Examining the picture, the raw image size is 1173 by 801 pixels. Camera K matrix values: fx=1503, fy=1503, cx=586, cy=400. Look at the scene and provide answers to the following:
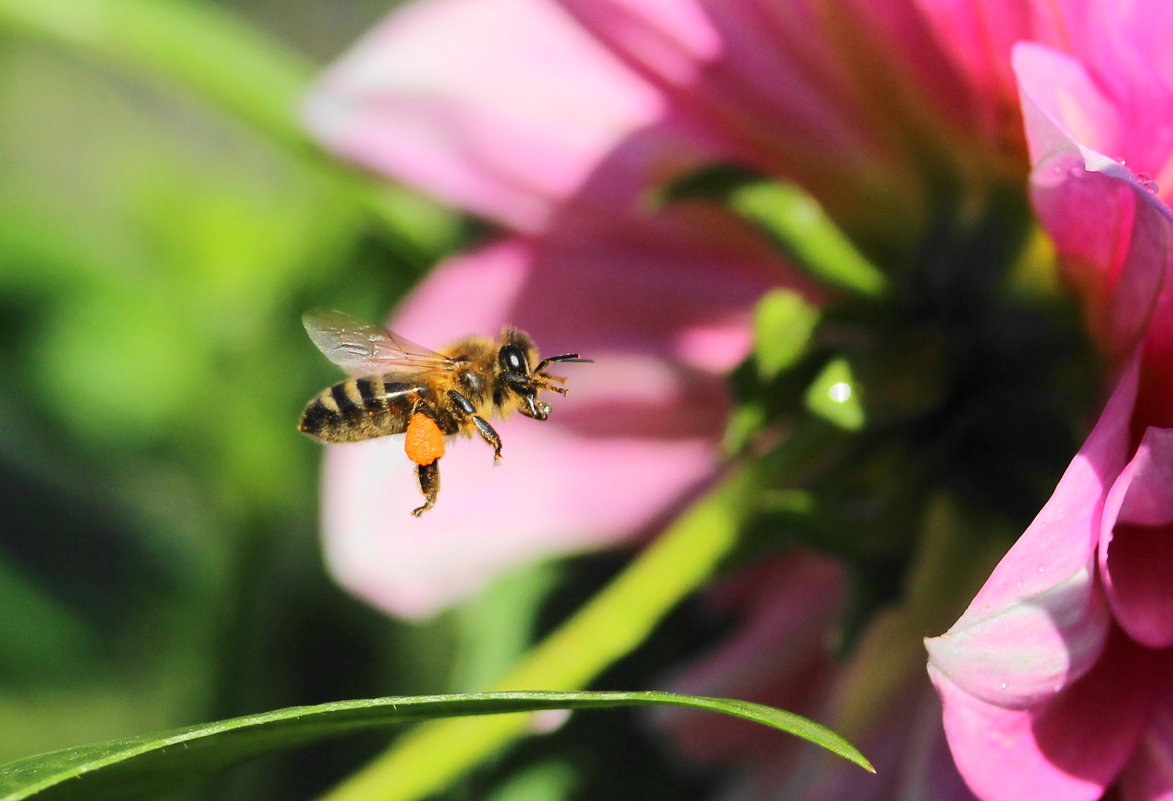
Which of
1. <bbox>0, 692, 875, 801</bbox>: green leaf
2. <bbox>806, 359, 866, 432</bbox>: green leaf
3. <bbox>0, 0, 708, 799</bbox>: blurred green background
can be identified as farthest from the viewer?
<bbox>0, 0, 708, 799</bbox>: blurred green background

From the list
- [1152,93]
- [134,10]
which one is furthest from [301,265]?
[1152,93]

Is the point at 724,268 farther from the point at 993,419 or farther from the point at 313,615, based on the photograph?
the point at 313,615

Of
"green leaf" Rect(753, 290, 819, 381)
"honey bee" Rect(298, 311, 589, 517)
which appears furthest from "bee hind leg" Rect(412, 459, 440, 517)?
"green leaf" Rect(753, 290, 819, 381)

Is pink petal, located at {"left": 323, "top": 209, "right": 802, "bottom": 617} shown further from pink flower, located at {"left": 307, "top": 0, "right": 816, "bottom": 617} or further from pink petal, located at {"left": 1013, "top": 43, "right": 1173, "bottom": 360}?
pink petal, located at {"left": 1013, "top": 43, "right": 1173, "bottom": 360}

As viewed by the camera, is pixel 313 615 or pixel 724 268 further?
pixel 313 615

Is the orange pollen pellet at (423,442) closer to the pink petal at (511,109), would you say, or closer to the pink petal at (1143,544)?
the pink petal at (511,109)

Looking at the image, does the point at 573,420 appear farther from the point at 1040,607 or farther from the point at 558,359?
the point at 1040,607
